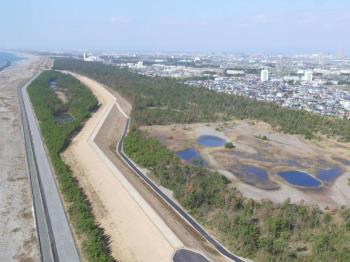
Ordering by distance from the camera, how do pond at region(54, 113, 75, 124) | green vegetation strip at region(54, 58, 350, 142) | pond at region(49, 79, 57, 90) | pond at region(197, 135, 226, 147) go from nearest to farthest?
pond at region(197, 135, 226, 147) → green vegetation strip at region(54, 58, 350, 142) → pond at region(54, 113, 75, 124) → pond at region(49, 79, 57, 90)

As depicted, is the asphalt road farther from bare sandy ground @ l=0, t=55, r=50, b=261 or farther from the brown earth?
bare sandy ground @ l=0, t=55, r=50, b=261

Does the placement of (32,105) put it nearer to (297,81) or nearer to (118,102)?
(118,102)

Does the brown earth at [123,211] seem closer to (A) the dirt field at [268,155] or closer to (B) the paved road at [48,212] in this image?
(B) the paved road at [48,212]

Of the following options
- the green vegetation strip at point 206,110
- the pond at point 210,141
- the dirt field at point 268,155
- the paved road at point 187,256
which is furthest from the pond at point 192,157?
the paved road at point 187,256

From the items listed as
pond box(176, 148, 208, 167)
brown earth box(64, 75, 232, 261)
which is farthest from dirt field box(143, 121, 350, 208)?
brown earth box(64, 75, 232, 261)

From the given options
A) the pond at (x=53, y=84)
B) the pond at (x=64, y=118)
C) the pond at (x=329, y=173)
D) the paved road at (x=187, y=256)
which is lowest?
the pond at (x=329, y=173)

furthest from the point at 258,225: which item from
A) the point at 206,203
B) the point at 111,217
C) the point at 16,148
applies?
the point at 16,148
